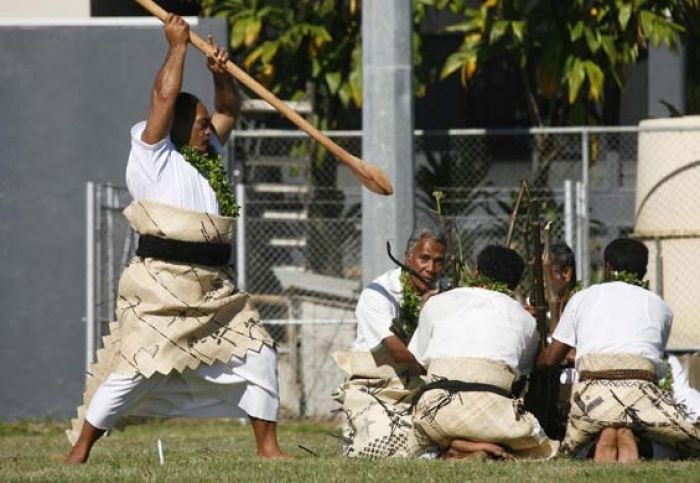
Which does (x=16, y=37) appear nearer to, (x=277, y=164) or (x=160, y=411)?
(x=277, y=164)

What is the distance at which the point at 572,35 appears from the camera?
16.5m

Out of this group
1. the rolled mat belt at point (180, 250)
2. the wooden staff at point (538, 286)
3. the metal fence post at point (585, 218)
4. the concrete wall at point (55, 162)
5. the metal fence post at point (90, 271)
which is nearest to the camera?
the rolled mat belt at point (180, 250)

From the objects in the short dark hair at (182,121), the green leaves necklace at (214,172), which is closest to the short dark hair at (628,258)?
the green leaves necklace at (214,172)

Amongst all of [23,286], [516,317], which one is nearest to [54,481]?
[516,317]

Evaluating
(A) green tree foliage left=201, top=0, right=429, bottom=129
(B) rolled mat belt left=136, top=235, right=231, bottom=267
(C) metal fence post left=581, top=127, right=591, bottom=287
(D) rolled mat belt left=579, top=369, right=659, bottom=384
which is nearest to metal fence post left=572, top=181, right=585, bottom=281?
(C) metal fence post left=581, top=127, right=591, bottom=287

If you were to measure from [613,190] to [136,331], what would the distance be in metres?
7.76

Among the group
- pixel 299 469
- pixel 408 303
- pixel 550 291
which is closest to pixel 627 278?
pixel 550 291

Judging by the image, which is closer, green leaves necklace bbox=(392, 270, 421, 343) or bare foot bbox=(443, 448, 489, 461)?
bare foot bbox=(443, 448, 489, 461)

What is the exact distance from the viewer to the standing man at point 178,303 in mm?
9883

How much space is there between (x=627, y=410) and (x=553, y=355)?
0.58 metres

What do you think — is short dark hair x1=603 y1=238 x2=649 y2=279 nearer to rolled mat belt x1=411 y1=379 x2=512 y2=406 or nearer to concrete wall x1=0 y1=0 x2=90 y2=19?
rolled mat belt x1=411 y1=379 x2=512 y2=406

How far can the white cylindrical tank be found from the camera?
15.0 m

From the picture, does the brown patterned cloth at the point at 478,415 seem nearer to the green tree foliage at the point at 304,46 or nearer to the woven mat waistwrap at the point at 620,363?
the woven mat waistwrap at the point at 620,363

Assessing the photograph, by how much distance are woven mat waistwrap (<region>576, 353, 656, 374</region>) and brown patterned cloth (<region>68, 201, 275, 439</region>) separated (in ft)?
5.74
